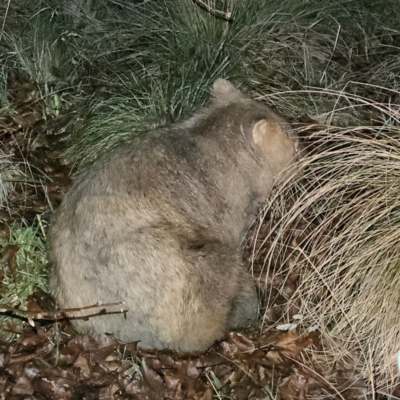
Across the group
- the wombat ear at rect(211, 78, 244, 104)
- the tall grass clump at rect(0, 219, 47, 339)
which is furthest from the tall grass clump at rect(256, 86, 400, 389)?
the tall grass clump at rect(0, 219, 47, 339)

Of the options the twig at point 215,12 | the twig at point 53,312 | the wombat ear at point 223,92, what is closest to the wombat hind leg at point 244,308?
the twig at point 53,312

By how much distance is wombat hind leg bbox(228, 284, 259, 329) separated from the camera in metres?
4.92

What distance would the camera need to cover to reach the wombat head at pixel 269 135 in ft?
15.7

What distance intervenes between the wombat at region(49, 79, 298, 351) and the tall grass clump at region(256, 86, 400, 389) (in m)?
0.28

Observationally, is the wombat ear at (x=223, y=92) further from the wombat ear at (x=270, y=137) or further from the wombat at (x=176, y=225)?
the wombat ear at (x=270, y=137)

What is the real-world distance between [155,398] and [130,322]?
1.66 feet

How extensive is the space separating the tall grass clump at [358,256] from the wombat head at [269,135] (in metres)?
0.13

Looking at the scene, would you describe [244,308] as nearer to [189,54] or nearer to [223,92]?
[223,92]

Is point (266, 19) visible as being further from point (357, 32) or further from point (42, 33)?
point (42, 33)

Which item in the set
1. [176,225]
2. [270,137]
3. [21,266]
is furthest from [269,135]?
[21,266]

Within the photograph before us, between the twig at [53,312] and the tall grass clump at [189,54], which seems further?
the tall grass clump at [189,54]

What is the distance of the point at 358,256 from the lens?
4.77 metres

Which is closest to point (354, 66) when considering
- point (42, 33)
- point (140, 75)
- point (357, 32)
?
point (357, 32)

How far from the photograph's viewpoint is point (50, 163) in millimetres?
6215
